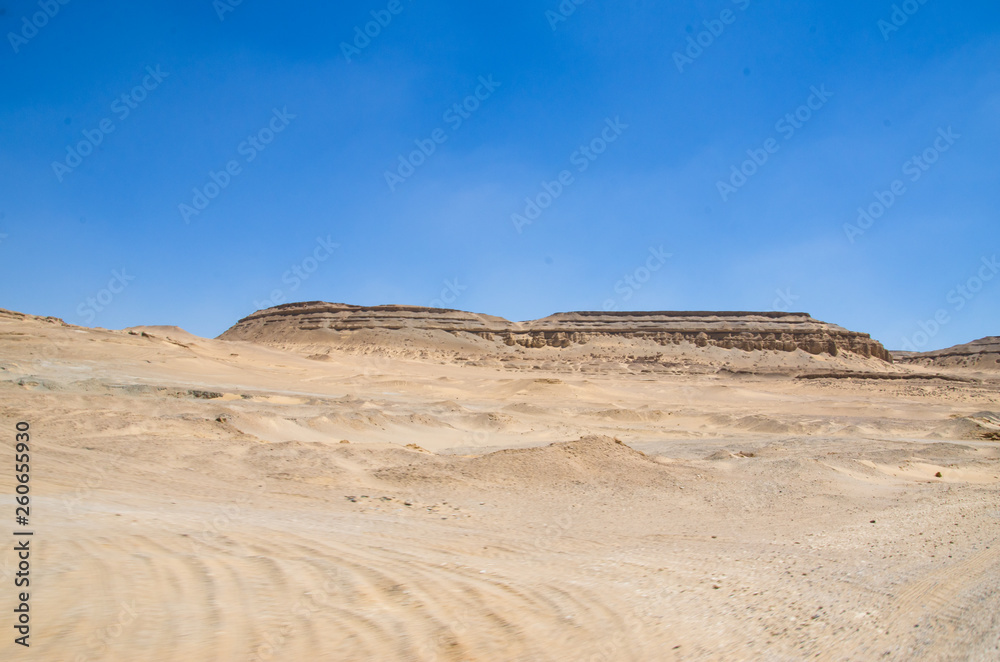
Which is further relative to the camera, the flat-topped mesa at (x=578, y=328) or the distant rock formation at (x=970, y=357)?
the distant rock formation at (x=970, y=357)

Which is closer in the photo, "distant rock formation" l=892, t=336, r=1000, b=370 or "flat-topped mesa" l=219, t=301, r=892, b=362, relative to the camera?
"flat-topped mesa" l=219, t=301, r=892, b=362

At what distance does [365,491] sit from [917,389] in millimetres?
48030

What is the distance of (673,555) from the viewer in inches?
271

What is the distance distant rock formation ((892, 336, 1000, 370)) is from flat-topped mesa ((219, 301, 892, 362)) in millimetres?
25024

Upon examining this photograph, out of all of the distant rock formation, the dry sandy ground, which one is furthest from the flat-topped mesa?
the dry sandy ground

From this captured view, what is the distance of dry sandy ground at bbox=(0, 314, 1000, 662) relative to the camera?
4.12 metres

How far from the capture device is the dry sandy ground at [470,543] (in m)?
4.12

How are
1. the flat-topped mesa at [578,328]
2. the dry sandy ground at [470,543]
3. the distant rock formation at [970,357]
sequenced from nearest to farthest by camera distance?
the dry sandy ground at [470,543], the flat-topped mesa at [578,328], the distant rock formation at [970,357]

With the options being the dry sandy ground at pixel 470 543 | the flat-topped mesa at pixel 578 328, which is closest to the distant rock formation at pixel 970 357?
the flat-topped mesa at pixel 578 328

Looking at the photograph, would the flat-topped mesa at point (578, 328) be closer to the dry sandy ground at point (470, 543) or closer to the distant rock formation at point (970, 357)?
the distant rock formation at point (970, 357)

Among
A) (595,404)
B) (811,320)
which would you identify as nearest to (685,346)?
(811,320)

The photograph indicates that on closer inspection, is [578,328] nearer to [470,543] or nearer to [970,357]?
[970,357]

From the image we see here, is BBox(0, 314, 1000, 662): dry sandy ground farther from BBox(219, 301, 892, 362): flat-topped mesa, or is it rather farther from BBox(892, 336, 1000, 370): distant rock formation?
BBox(892, 336, 1000, 370): distant rock formation

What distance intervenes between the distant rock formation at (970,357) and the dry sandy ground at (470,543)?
87.6 m
